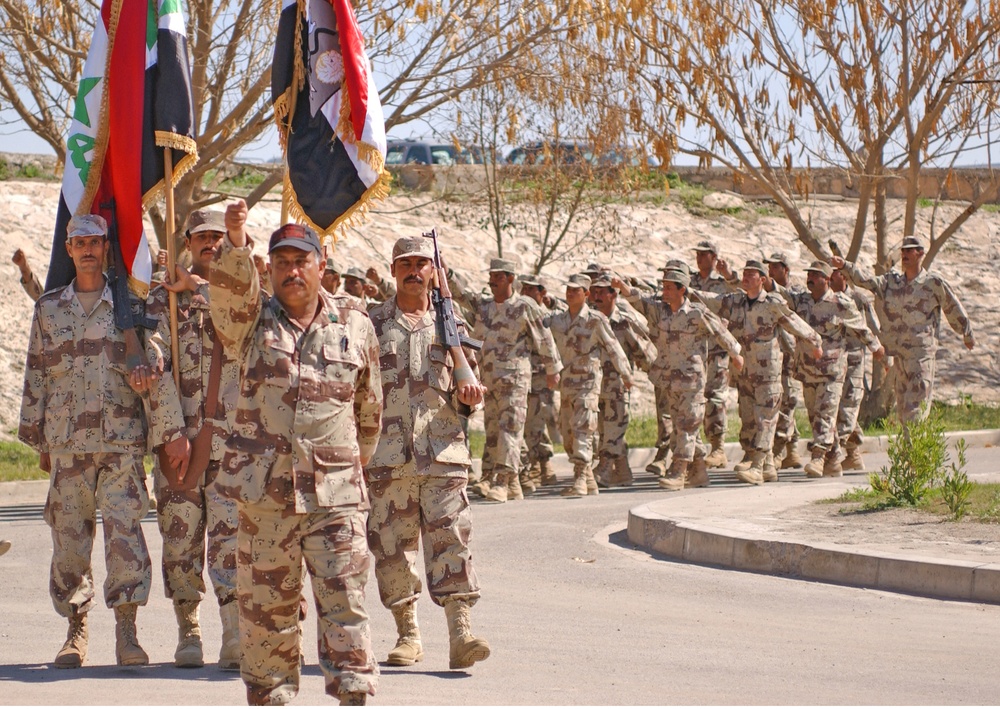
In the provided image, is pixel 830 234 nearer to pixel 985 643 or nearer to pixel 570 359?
pixel 570 359

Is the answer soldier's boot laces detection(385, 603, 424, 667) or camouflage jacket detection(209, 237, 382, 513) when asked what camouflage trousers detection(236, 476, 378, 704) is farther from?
soldier's boot laces detection(385, 603, 424, 667)

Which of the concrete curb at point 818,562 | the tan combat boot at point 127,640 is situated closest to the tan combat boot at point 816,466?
the concrete curb at point 818,562

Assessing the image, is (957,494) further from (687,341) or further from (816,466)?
(816,466)

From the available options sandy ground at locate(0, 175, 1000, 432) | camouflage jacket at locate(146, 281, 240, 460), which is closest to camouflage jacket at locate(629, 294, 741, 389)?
sandy ground at locate(0, 175, 1000, 432)

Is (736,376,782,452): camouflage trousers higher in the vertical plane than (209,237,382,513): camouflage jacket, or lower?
lower

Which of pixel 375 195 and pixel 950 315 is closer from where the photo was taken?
pixel 375 195

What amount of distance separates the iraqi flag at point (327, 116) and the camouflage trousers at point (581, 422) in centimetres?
692

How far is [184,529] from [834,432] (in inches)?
398

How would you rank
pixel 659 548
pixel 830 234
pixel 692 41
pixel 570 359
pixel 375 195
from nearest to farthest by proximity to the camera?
pixel 375 195, pixel 659 548, pixel 570 359, pixel 692 41, pixel 830 234

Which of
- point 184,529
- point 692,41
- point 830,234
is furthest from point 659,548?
point 830,234

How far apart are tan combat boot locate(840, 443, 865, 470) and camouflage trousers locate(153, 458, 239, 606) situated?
34.9ft

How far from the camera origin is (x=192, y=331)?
26.8 feet

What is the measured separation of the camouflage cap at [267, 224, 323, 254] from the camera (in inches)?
246

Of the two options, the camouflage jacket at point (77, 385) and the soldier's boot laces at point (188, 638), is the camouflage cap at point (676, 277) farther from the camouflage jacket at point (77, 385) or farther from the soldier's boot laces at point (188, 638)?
the soldier's boot laces at point (188, 638)
